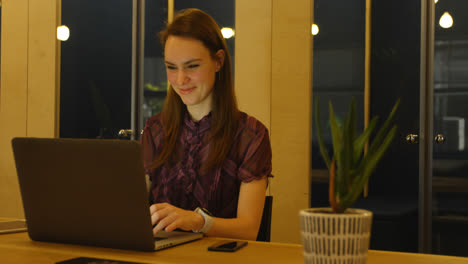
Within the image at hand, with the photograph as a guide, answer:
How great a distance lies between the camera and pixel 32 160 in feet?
4.36

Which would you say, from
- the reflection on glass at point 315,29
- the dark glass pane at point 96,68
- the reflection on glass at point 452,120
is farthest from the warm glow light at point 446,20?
the dark glass pane at point 96,68

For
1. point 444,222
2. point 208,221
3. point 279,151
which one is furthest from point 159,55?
point 208,221

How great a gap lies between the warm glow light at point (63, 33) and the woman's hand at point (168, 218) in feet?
10.5

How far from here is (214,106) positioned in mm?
2113

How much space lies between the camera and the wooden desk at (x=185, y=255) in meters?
1.24

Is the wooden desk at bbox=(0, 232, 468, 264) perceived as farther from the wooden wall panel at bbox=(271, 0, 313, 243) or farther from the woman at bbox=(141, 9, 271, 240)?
the wooden wall panel at bbox=(271, 0, 313, 243)

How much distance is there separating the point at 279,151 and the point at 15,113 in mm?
2181

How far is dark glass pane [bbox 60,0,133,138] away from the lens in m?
Result: 4.45

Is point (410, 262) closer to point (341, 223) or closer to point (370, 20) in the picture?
point (341, 223)

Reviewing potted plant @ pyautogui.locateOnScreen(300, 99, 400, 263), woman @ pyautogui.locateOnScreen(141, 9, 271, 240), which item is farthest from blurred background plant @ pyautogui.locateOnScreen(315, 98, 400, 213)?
woman @ pyautogui.locateOnScreen(141, 9, 271, 240)

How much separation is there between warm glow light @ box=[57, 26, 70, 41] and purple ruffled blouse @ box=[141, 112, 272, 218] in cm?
264

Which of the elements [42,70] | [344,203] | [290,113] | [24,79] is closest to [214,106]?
[344,203]

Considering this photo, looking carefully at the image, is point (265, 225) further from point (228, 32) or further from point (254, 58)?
point (228, 32)

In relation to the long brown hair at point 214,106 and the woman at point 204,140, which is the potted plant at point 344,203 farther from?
the long brown hair at point 214,106
